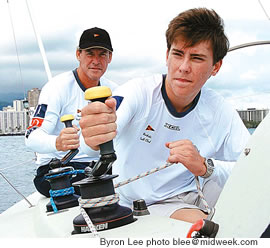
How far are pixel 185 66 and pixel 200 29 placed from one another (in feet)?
0.63

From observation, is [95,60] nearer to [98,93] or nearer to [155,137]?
[155,137]

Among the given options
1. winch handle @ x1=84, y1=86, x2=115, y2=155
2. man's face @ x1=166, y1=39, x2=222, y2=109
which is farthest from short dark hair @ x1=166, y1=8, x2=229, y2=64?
winch handle @ x1=84, y1=86, x2=115, y2=155

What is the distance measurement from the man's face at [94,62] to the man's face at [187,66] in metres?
1.17

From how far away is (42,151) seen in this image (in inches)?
98.7

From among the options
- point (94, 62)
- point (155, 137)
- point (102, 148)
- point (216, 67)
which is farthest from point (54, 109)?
point (102, 148)

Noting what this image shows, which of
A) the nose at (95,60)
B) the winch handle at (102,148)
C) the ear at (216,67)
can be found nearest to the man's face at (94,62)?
the nose at (95,60)

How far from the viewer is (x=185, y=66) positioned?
65.7 inches

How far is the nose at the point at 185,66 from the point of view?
1668mm

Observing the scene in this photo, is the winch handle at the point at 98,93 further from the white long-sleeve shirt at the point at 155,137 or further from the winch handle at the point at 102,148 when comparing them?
the white long-sleeve shirt at the point at 155,137

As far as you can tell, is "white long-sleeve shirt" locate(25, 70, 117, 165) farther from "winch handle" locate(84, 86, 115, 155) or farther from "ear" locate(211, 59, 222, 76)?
"winch handle" locate(84, 86, 115, 155)

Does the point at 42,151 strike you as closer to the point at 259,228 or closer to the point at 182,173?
the point at 182,173

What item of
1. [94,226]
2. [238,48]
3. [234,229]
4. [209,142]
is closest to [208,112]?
[209,142]

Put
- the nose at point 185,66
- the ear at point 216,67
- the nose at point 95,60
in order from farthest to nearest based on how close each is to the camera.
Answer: the nose at point 95,60
the ear at point 216,67
the nose at point 185,66

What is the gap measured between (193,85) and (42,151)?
1.18m
